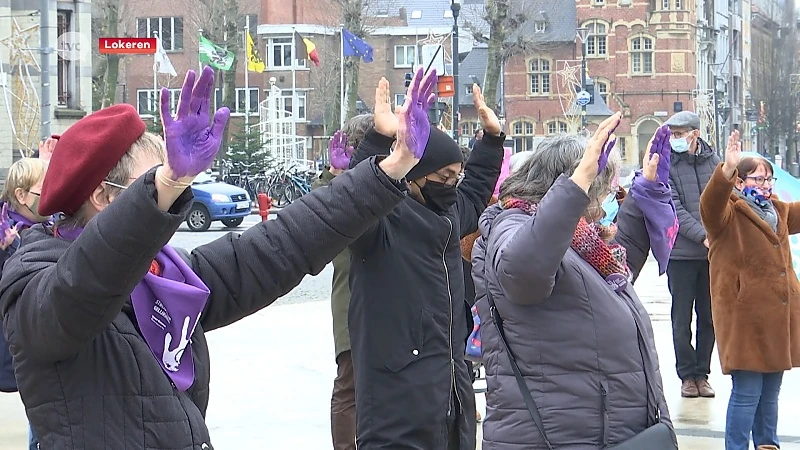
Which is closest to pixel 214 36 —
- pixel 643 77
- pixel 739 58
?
pixel 643 77

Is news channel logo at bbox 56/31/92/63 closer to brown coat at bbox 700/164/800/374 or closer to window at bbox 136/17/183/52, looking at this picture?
brown coat at bbox 700/164/800/374

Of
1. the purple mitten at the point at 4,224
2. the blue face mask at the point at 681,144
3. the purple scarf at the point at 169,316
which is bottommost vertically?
the purple scarf at the point at 169,316

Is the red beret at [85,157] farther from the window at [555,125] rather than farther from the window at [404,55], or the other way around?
the window at [555,125]

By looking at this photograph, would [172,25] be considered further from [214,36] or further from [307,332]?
[307,332]

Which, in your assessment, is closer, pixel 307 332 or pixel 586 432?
pixel 586 432

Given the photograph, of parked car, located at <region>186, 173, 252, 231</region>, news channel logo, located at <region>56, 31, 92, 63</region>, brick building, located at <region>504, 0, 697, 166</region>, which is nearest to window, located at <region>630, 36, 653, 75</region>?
brick building, located at <region>504, 0, 697, 166</region>

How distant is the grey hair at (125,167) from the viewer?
244 cm

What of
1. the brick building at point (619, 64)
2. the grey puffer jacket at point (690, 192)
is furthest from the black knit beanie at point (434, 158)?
the brick building at point (619, 64)

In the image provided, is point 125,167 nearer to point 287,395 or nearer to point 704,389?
point 287,395

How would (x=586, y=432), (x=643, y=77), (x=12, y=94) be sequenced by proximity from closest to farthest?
(x=586, y=432)
(x=12, y=94)
(x=643, y=77)

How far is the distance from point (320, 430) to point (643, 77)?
6735cm

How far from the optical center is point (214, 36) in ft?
151

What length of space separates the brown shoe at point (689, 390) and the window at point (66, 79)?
21185 millimetres

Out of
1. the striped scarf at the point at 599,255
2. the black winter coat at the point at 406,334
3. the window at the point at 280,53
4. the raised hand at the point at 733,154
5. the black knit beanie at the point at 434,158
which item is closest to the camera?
the striped scarf at the point at 599,255
